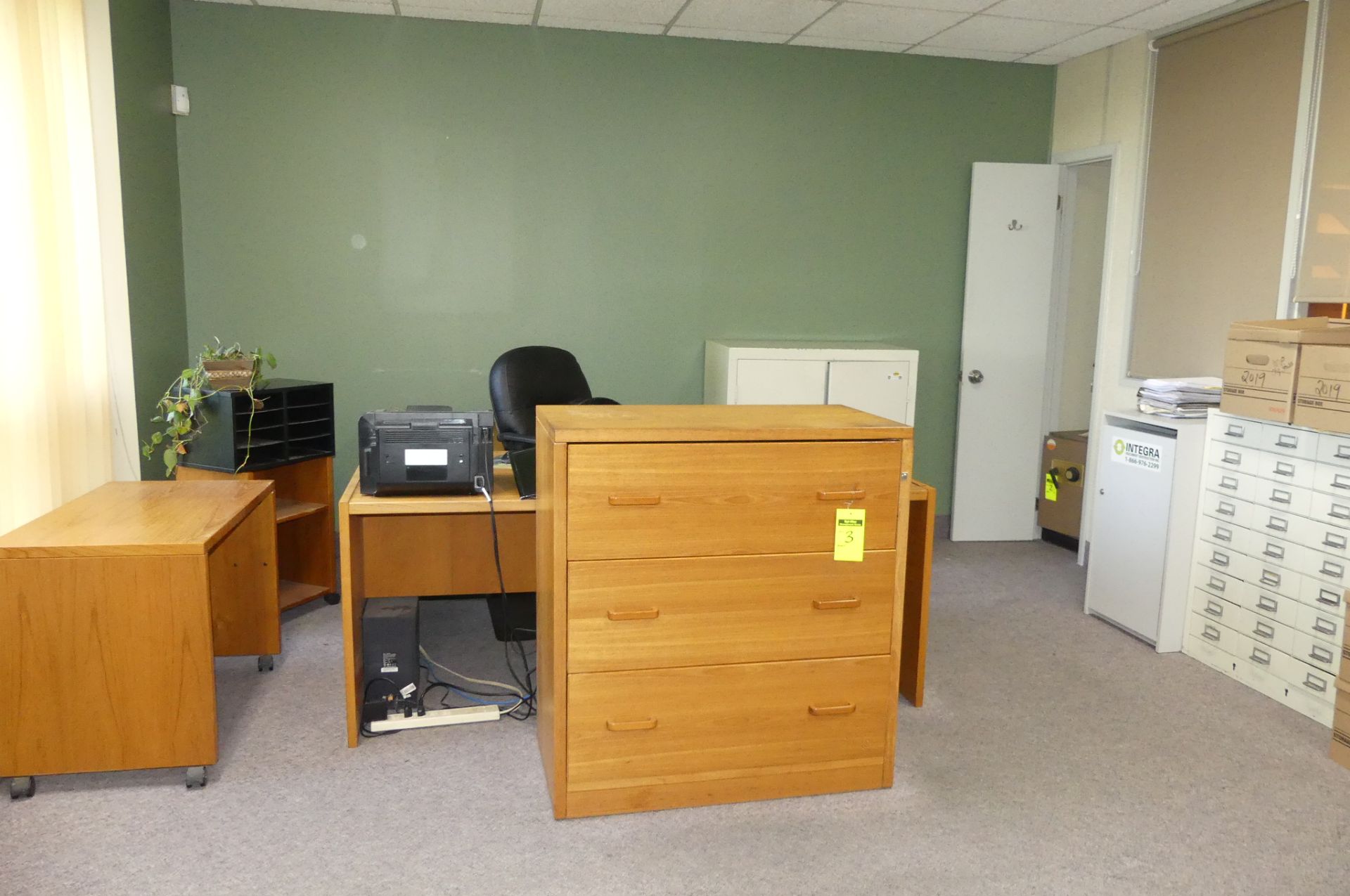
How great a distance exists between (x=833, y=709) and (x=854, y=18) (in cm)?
330

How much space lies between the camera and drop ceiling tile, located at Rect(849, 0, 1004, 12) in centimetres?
422

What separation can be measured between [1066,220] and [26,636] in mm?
5048

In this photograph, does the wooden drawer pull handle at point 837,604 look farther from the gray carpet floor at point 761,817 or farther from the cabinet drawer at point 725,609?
the gray carpet floor at point 761,817

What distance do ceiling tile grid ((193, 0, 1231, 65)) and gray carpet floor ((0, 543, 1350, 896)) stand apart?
9.49ft

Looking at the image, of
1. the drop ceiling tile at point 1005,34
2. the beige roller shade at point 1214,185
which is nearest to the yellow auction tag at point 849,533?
the beige roller shade at point 1214,185

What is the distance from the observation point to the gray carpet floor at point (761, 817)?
7.54 feet

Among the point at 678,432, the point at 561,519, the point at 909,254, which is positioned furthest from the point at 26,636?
the point at 909,254

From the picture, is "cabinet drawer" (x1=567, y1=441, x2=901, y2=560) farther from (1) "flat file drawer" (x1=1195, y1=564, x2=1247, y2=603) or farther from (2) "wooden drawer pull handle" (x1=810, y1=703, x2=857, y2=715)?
(1) "flat file drawer" (x1=1195, y1=564, x2=1247, y2=603)

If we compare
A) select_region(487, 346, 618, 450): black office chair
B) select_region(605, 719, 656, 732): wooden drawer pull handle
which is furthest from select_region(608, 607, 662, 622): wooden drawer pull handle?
select_region(487, 346, 618, 450): black office chair

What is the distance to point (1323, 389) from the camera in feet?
10.5

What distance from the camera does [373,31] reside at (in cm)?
463

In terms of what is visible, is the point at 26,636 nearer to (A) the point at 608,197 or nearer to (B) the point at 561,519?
(B) the point at 561,519

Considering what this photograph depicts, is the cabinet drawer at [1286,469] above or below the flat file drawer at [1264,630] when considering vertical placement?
above

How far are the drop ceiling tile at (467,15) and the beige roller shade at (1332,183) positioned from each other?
3.28 metres
